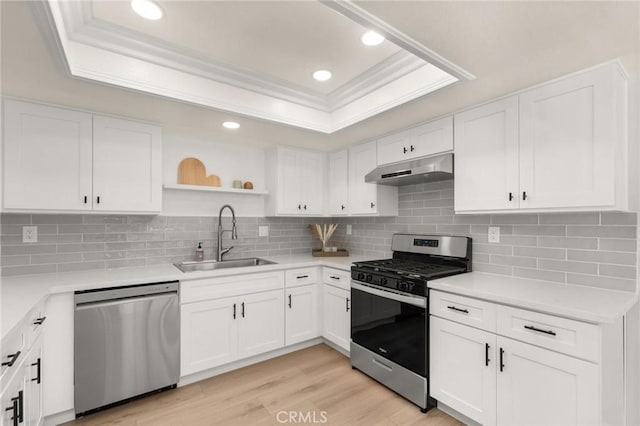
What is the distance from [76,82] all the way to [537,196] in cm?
291

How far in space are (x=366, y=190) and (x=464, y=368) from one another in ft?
5.91

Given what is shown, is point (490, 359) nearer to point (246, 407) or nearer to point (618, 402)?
point (618, 402)

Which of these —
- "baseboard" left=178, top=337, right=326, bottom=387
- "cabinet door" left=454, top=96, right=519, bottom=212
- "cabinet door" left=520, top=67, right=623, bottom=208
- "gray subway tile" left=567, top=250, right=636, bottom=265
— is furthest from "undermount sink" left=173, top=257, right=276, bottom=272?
"gray subway tile" left=567, top=250, right=636, bottom=265

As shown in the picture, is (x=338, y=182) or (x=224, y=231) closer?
(x=224, y=231)

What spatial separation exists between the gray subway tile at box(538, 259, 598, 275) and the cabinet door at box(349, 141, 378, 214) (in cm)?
146

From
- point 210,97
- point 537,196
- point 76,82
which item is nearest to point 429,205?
point 537,196

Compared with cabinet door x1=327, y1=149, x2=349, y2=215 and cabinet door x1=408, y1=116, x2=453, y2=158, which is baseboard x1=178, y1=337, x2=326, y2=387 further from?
cabinet door x1=408, y1=116, x2=453, y2=158

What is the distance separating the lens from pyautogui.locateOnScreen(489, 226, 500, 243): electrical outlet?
96.2 inches

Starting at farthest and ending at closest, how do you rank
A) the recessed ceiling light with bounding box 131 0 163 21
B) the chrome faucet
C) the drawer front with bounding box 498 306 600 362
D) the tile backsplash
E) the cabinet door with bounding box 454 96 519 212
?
the chrome faucet
the cabinet door with bounding box 454 96 519 212
the tile backsplash
the recessed ceiling light with bounding box 131 0 163 21
the drawer front with bounding box 498 306 600 362

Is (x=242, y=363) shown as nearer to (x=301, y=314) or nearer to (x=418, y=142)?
(x=301, y=314)

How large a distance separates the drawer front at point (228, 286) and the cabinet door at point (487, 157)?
1.74 metres

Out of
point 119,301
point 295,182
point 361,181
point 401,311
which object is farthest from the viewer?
point 295,182

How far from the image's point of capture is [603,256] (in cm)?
194

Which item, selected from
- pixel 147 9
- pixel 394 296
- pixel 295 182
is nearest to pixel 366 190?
pixel 295 182
